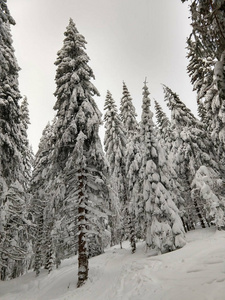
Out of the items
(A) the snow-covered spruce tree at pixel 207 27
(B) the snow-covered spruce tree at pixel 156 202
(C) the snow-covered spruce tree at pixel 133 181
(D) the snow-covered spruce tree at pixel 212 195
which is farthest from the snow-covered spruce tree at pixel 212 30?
(C) the snow-covered spruce tree at pixel 133 181

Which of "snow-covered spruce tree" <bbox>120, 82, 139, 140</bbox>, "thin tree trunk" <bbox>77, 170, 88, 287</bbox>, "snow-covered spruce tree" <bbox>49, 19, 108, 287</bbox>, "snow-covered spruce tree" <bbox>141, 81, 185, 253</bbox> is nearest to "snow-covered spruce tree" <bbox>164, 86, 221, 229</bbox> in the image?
"snow-covered spruce tree" <bbox>120, 82, 139, 140</bbox>

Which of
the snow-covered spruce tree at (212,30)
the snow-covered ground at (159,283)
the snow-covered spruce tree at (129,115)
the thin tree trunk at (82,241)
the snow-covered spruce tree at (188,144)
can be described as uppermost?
the snow-covered spruce tree at (129,115)

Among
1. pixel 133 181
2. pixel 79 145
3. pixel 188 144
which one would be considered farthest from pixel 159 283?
pixel 188 144

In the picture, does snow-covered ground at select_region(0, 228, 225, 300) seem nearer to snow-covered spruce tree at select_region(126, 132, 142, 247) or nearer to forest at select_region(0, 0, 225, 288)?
forest at select_region(0, 0, 225, 288)

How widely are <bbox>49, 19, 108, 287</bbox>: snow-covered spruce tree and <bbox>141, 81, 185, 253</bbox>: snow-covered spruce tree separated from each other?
453 centimetres

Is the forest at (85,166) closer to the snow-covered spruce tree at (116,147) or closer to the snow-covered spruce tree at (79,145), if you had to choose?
the snow-covered spruce tree at (79,145)

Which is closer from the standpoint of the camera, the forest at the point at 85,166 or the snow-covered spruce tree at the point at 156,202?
the forest at the point at 85,166

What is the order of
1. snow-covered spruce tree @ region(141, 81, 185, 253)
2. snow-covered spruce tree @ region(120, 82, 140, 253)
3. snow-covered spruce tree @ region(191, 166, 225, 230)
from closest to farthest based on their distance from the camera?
snow-covered spruce tree @ region(141, 81, 185, 253)
snow-covered spruce tree @ region(191, 166, 225, 230)
snow-covered spruce tree @ region(120, 82, 140, 253)

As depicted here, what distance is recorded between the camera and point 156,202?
49.5 ft

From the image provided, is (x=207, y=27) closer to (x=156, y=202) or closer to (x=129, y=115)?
(x=156, y=202)

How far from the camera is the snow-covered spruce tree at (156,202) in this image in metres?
14.1

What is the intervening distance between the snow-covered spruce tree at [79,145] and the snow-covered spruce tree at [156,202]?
14.9 feet

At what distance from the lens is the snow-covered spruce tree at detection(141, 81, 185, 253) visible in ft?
46.4

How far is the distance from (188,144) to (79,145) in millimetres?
14097
